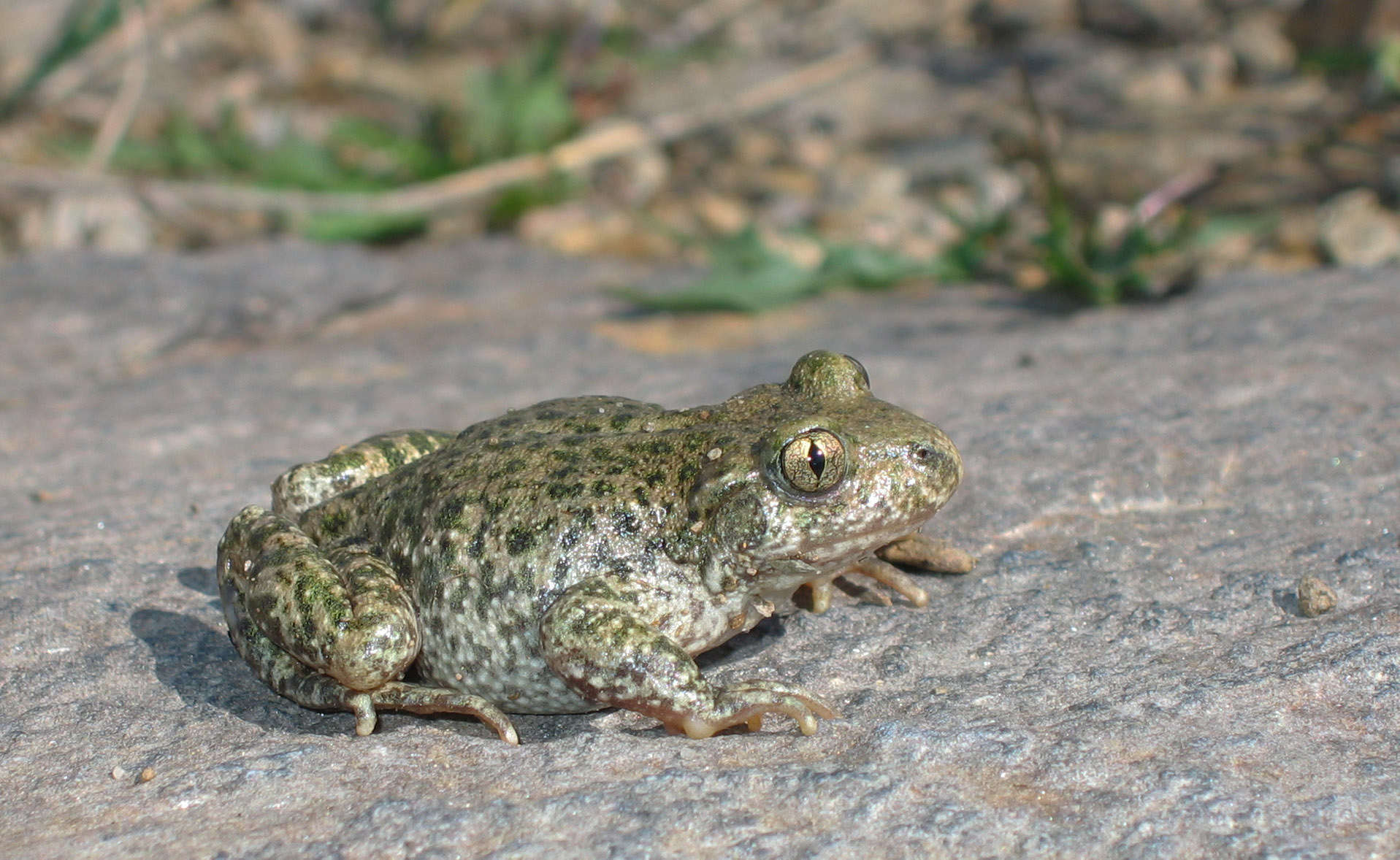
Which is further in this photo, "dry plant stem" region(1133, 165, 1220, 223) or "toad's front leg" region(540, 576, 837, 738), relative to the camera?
"dry plant stem" region(1133, 165, 1220, 223)

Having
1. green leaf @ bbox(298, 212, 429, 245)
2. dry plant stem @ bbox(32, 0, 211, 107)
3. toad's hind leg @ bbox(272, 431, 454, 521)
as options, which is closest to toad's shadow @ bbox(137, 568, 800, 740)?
toad's hind leg @ bbox(272, 431, 454, 521)

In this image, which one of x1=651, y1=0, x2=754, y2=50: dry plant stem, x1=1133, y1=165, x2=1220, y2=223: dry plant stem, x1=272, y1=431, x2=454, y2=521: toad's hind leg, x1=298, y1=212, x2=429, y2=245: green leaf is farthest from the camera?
x1=651, y1=0, x2=754, y2=50: dry plant stem

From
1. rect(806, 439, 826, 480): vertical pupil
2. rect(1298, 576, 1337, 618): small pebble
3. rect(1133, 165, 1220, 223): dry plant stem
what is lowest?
rect(1298, 576, 1337, 618): small pebble

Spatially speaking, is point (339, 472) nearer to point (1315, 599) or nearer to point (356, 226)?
point (1315, 599)

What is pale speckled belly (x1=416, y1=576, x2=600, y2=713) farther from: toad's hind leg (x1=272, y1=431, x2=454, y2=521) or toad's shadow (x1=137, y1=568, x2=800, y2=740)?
toad's hind leg (x1=272, y1=431, x2=454, y2=521)

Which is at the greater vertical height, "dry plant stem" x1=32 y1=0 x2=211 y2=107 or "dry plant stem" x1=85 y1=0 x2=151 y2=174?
"dry plant stem" x1=32 y1=0 x2=211 y2=107
